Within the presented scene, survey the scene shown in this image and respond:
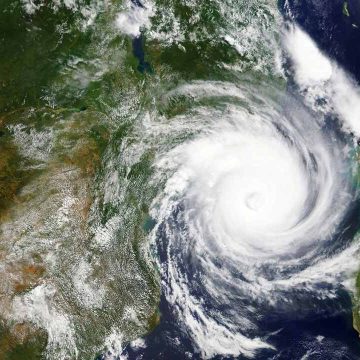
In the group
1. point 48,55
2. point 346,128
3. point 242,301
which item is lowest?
point 242,301

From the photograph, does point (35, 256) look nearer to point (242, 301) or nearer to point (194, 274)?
point (194, 274)

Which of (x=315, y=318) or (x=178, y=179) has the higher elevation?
(x=178, y=179)

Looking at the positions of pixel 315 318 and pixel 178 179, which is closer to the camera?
pixel 315 318

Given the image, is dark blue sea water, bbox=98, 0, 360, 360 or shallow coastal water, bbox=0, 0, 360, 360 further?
shallow coastal water, bbox=0, 0, 360, 360

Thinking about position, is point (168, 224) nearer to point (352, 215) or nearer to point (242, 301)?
point (242, 301)

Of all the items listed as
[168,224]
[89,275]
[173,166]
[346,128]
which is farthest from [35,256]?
[346,128]

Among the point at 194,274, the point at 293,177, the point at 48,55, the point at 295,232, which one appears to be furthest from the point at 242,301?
the point at 48,55

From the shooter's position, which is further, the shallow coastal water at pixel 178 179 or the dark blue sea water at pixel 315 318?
the shallow coastal water at pixel 178 179

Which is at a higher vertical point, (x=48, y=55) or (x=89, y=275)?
(x=48, y=55)

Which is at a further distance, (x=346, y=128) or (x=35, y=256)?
(x=35, y=256)
